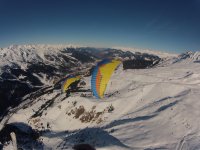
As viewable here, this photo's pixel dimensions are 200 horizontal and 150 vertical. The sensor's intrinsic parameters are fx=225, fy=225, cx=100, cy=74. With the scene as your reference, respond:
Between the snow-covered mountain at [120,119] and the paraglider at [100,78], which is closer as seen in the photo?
the paraglider at [100,78]

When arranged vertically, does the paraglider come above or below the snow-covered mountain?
above

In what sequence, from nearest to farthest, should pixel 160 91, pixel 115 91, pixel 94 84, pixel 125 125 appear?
pixel 94 84, pixel 125 125, pixel 160 91, pixel 115 91

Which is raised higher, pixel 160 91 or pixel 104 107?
pixel 160 91

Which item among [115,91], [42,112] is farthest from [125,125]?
[42,112]

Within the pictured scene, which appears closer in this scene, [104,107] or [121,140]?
[121,140]

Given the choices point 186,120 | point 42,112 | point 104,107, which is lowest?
point 42,112

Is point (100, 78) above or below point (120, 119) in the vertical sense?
above

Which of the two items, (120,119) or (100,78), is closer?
(100,78)

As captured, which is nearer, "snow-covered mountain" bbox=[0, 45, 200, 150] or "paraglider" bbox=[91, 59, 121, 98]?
"paraglider" bbox=[91, 59, 121, 98]

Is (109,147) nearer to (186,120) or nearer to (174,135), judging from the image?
(174,135)

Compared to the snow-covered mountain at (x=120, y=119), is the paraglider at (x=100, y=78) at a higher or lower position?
higher

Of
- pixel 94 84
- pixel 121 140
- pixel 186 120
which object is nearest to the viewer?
pixel 94 84
